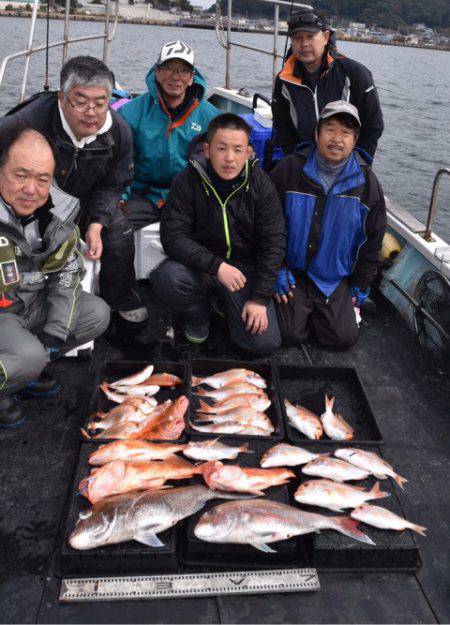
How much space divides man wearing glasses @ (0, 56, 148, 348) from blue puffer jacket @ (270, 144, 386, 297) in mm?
1213

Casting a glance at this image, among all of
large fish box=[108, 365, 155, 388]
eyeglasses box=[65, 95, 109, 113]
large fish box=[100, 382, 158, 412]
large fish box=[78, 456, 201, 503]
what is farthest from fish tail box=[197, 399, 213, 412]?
eyeglasses box=[65, 95, 109, 113]

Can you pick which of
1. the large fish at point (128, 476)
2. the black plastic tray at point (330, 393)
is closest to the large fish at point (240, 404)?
the black plastic tray at point (330, 393)

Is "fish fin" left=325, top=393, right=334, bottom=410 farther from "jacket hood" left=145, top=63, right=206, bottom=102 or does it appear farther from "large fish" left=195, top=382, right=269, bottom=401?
"jacket hood" left=145, top=63, right=206, bottom=102

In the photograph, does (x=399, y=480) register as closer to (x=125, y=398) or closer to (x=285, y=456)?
(x=285, y=456)

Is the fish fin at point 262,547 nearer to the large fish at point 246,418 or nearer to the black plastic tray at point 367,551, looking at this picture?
the black plastic tray at point 367,551

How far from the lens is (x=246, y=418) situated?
302 centimetres

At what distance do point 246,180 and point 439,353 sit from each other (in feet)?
6.58

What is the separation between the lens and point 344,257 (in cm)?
395

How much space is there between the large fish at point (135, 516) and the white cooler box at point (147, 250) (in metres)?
2.27

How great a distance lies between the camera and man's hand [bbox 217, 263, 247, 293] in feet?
11.8

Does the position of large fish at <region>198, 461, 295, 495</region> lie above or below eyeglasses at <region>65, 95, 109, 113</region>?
below

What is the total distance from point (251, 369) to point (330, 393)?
56 centimetres

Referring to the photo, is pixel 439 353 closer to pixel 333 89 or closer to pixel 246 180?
→ pixel 246 180

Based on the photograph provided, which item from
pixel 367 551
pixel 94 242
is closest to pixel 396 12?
pixel 94 242
